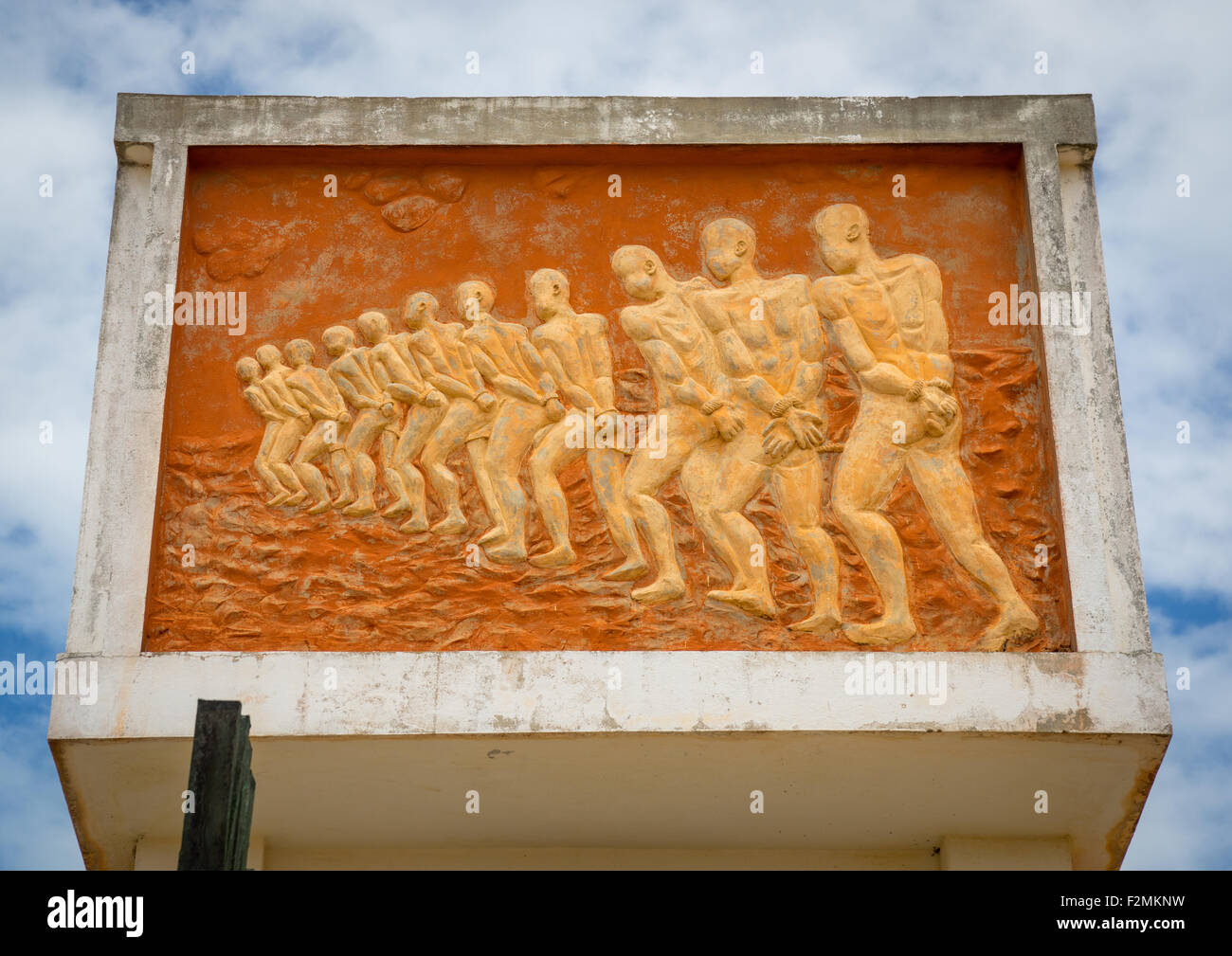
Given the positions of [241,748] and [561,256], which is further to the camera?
[561,256]

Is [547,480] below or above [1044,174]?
below

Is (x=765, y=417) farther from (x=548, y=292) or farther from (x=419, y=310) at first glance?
(x=419, y=310)

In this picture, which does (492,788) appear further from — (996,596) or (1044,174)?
(1044,174)

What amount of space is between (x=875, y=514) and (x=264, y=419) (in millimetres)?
3436

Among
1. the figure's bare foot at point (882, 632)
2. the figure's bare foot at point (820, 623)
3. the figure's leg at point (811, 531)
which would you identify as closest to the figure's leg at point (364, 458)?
the figure's leg at point (811, 531)

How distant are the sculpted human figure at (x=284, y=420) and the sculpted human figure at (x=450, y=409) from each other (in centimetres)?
67

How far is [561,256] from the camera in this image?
429 inches

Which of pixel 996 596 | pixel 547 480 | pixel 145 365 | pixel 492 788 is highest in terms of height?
pixel 145 365

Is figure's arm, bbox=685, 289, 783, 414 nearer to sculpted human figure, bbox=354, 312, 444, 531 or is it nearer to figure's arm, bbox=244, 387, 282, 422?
sculpted human figure, bbox=354, 312, 444, 531

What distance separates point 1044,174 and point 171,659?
563 cm

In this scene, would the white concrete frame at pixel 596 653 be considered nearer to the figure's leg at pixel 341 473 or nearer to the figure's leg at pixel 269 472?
the figure's leg at pixel 269 472
